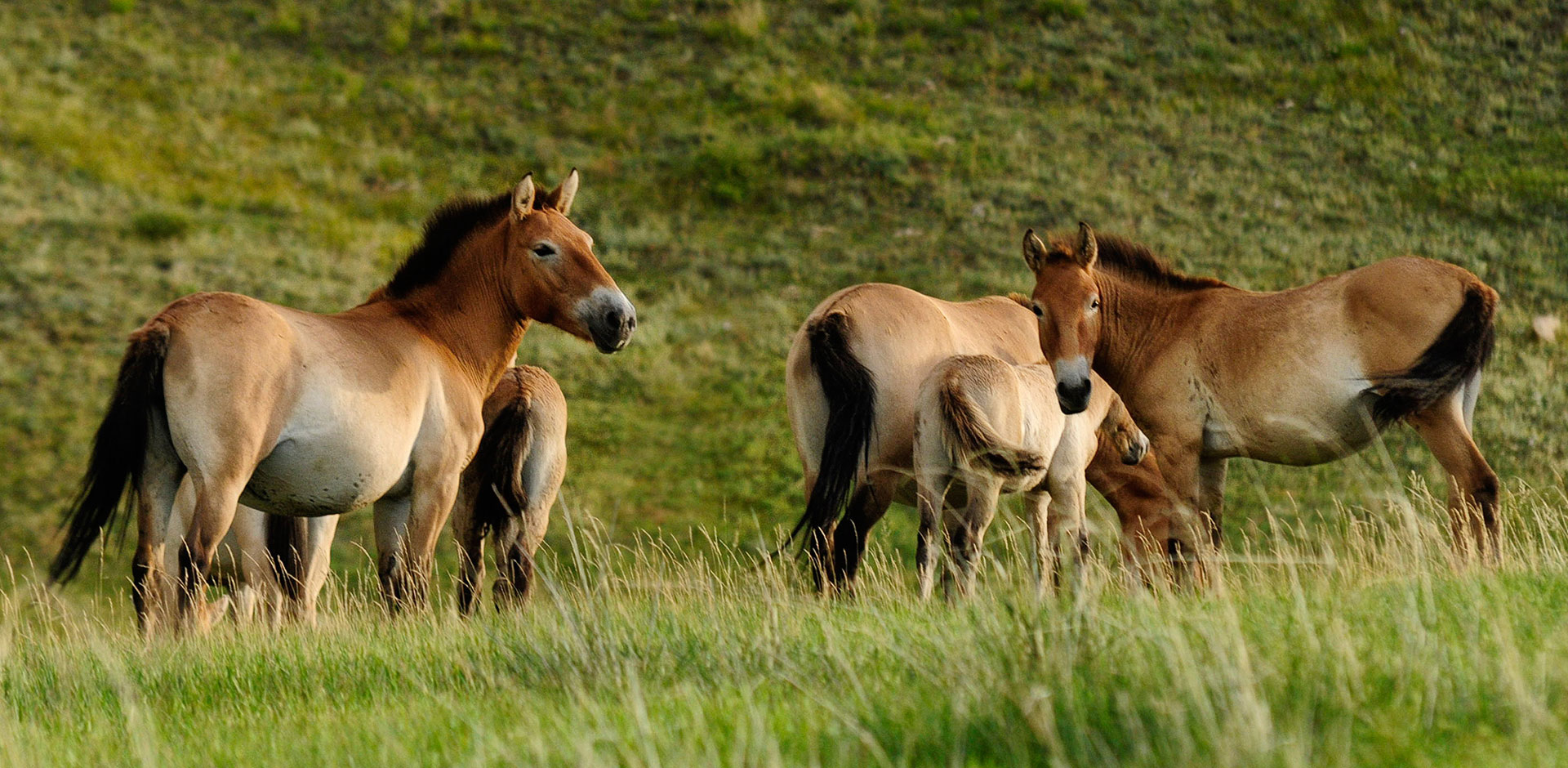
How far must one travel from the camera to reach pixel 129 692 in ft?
16.6

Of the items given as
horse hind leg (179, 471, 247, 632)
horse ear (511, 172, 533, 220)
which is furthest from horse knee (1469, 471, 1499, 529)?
horse hind leg (179, 471, 247, 632)

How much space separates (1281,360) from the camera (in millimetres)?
8508

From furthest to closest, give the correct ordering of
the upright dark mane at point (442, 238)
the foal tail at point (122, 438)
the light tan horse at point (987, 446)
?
1. the upright dark mane at point (442, 238)
2. the light tan horse at point (987, 446)
3. the foal tail at point (122, 438)

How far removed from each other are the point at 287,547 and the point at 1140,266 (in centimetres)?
631

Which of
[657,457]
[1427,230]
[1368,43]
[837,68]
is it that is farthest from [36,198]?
[1368,43]

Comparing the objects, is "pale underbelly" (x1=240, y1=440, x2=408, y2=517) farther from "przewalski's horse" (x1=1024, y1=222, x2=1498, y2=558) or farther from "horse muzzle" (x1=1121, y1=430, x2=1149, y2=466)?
"horse muzzle" (x1=1121, y1=430, x2=1149, y2=466)

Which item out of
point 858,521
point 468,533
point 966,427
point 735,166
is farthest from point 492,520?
point 735,166

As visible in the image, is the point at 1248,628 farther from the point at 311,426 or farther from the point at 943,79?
the point at 943,79

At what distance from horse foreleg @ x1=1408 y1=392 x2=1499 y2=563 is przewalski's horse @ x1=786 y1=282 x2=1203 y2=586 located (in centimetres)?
154

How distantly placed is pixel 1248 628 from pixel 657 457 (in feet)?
53.7

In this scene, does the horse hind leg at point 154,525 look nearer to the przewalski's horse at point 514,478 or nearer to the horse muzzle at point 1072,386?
the przewalski's horse at point 514,478

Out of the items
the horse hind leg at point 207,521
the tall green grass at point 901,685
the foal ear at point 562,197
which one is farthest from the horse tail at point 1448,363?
the horse hind leg at point 207,521

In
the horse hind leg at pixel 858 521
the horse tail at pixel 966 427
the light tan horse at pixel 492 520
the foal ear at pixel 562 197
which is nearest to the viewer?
the horse tail at pixel 966 427

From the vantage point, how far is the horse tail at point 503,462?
9562mm
